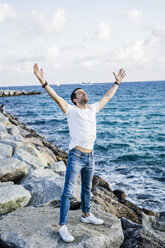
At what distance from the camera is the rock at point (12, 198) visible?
3.89 m

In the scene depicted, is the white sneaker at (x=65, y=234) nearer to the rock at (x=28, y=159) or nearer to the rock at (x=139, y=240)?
the rock at (x=139, y=240)

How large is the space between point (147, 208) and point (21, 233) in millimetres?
4653

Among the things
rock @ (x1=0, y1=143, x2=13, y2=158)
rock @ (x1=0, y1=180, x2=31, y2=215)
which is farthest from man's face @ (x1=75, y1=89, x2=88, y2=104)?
rock @ (x1=0, y1=143, x2=13, y2=158)

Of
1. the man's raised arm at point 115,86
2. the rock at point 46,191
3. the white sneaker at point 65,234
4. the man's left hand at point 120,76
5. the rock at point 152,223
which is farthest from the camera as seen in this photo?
the rock at point 152,223

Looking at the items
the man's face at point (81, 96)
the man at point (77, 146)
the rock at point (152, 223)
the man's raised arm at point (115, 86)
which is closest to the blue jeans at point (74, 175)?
the man at point (77, 146)

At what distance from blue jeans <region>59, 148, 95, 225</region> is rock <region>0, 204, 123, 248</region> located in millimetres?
244

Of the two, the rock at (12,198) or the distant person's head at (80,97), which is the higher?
the distant person's head at (80,97)

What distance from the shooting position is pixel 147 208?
698 cm

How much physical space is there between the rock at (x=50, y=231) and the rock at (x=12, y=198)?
0.16m

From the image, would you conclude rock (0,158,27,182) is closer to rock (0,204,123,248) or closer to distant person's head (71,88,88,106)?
rock (0,204,123,248)

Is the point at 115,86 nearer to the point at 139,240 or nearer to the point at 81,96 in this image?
the point at 81,96

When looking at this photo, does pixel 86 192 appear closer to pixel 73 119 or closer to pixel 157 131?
pixel 73 119

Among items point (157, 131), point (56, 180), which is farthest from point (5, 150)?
point (157, 131)

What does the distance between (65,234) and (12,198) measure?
1.24 m
